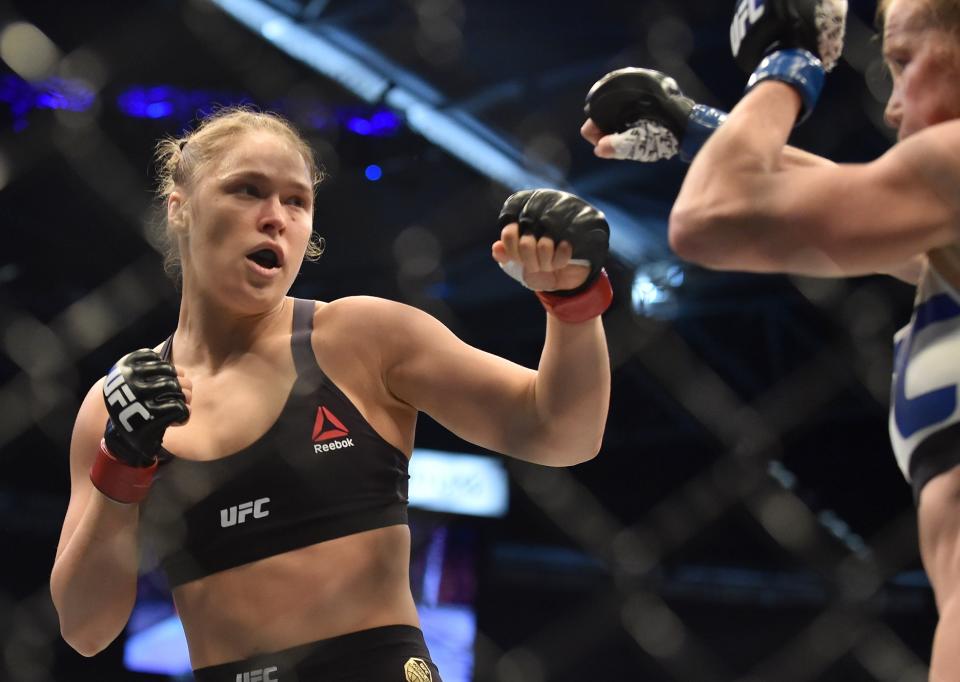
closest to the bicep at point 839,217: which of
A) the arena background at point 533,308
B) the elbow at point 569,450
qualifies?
the elbow at point 569,450

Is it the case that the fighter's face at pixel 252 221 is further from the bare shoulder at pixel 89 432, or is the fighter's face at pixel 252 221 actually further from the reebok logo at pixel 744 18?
the reebok logo at pixel 744 18

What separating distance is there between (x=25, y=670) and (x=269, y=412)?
295 cm

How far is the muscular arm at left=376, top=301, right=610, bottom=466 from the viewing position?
122 cm

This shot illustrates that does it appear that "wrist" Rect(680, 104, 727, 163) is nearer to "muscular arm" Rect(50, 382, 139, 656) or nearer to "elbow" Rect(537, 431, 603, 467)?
"elbow" Rect(537, 431, 603, 467)

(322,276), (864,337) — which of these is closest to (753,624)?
(864,337)

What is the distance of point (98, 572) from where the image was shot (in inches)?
53.3

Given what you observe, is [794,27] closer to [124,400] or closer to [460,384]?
[460,384]

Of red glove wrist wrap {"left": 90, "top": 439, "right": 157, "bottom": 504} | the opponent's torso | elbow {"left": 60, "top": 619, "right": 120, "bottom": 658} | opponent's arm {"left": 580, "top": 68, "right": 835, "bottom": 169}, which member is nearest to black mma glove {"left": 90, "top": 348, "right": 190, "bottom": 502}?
red glove wrist wrap {"left": 90, "top": 439, "right": 157, "bottom": 504}

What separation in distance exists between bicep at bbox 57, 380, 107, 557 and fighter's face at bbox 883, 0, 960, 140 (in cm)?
104

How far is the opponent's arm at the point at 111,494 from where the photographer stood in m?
1.26

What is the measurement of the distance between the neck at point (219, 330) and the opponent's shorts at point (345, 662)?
1.36 feet

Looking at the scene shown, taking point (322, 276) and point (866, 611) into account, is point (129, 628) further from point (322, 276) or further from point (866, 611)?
point (866, 611)

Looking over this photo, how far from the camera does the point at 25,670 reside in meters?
3.80

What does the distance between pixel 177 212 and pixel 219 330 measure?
180mm
